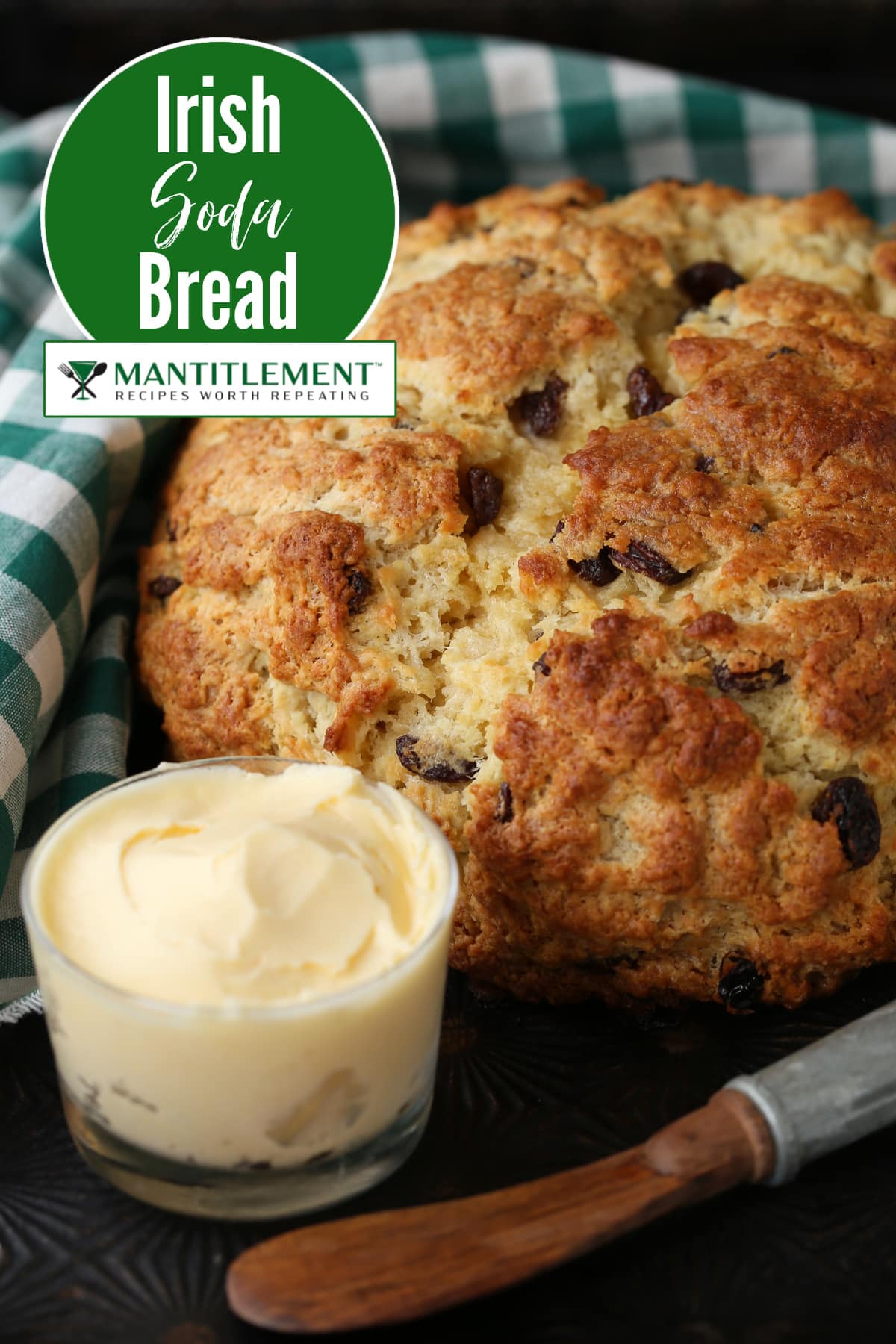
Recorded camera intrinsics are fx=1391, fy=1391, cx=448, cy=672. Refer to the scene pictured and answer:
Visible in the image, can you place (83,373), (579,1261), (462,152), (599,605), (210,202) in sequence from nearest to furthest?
(579,1261) < (599,605) < (210,202) < (83,373) < (462,152)

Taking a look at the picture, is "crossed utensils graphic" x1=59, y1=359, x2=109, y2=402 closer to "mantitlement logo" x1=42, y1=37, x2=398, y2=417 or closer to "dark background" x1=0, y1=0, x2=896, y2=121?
"mantitlement logo" x1=42, y1=37, x2=398, y2=417

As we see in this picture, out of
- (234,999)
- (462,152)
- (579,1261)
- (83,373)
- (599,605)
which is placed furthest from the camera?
(462,152)

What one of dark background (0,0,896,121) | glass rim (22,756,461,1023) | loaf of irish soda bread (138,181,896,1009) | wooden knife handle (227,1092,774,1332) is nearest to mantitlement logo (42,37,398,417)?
loaf of irish soda bread (138,181,896,1009)

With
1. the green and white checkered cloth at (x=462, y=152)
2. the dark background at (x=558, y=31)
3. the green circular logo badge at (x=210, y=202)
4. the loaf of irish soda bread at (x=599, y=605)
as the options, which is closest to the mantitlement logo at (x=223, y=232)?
the green circular logo badge at (x=210, y=202)

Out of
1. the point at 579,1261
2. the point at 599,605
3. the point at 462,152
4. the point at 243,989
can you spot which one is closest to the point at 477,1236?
the point at 579,1261

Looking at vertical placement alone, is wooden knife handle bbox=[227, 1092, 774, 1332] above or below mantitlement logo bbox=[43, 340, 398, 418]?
below

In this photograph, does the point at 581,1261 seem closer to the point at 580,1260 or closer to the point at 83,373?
the point at 580,1260

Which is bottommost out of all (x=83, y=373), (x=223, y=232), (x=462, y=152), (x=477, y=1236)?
(x=477, y=1236)
